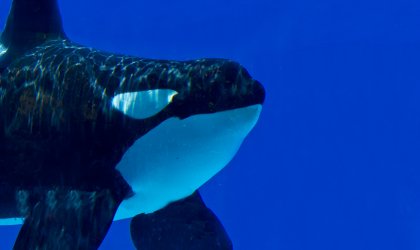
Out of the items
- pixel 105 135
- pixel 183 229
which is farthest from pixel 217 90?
pixel 183 229

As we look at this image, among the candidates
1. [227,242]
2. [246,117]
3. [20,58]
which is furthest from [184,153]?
[20,58]

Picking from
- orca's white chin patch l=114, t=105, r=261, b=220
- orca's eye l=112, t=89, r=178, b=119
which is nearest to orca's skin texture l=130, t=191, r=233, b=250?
orca's white chin patch l=114, t=105, r=261, b=220

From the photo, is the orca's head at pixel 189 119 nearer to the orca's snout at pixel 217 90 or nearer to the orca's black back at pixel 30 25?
the orca's snout at pixel 217 90

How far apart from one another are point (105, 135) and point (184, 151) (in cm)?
88

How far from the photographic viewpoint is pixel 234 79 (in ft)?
16.8

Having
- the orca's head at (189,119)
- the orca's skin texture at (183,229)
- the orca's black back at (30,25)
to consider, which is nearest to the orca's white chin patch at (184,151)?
the orca's head at (189,119)

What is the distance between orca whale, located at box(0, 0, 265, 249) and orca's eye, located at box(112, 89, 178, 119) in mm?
11

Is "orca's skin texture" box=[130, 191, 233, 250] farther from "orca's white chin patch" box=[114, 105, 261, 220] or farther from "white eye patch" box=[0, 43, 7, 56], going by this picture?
"white eye patch" box=[0, 43, 7, 56]

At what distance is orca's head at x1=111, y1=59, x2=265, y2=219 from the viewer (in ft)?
16.5

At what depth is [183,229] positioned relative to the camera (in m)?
6.78

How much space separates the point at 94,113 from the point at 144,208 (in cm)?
137

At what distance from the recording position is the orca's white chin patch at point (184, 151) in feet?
16.5

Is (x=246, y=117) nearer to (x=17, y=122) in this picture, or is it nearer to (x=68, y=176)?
(x=68, y=176)

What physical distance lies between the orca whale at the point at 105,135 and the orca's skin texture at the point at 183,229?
0.70m
